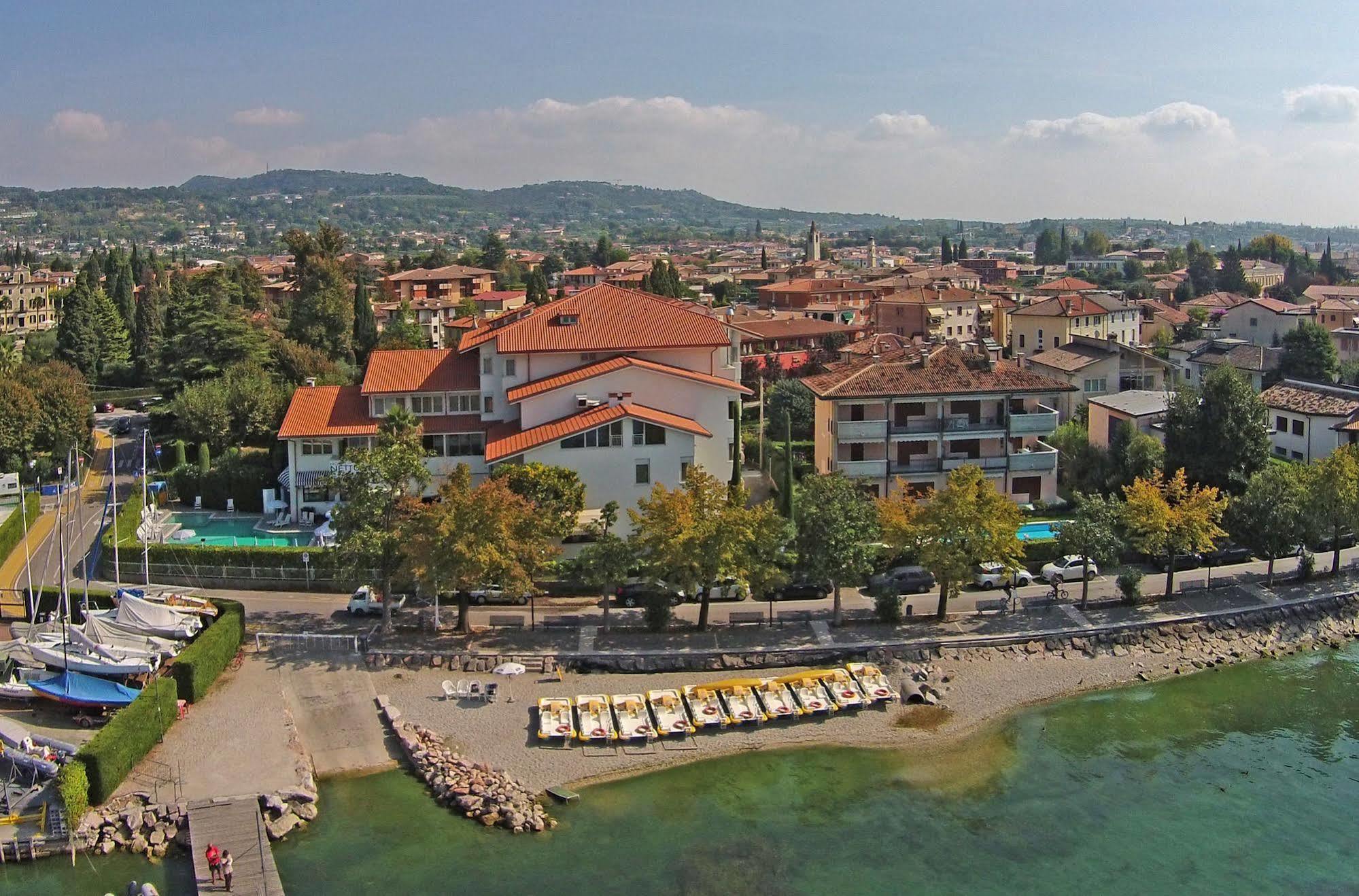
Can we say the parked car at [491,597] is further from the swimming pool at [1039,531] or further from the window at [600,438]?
the swimming pool at [1039,531]

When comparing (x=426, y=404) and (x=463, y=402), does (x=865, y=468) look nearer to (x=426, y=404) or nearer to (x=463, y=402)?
(x=463, y=402)

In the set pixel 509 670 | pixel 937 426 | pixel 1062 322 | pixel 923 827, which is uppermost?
pixel 1062 322

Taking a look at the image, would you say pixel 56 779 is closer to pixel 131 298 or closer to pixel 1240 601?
pixel 1240 601

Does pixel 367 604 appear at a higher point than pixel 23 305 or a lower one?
lower

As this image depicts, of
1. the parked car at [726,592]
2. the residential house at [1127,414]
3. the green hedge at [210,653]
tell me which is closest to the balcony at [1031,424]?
the residential house at [1127,414]

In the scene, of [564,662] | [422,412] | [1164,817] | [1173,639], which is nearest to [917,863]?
[1164,817]

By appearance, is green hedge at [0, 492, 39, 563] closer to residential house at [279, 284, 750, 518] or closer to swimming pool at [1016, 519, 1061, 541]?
residential house at [279, 284, 750, 518]

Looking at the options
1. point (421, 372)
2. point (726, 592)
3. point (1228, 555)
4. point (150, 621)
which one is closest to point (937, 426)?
point (1228, 555)
